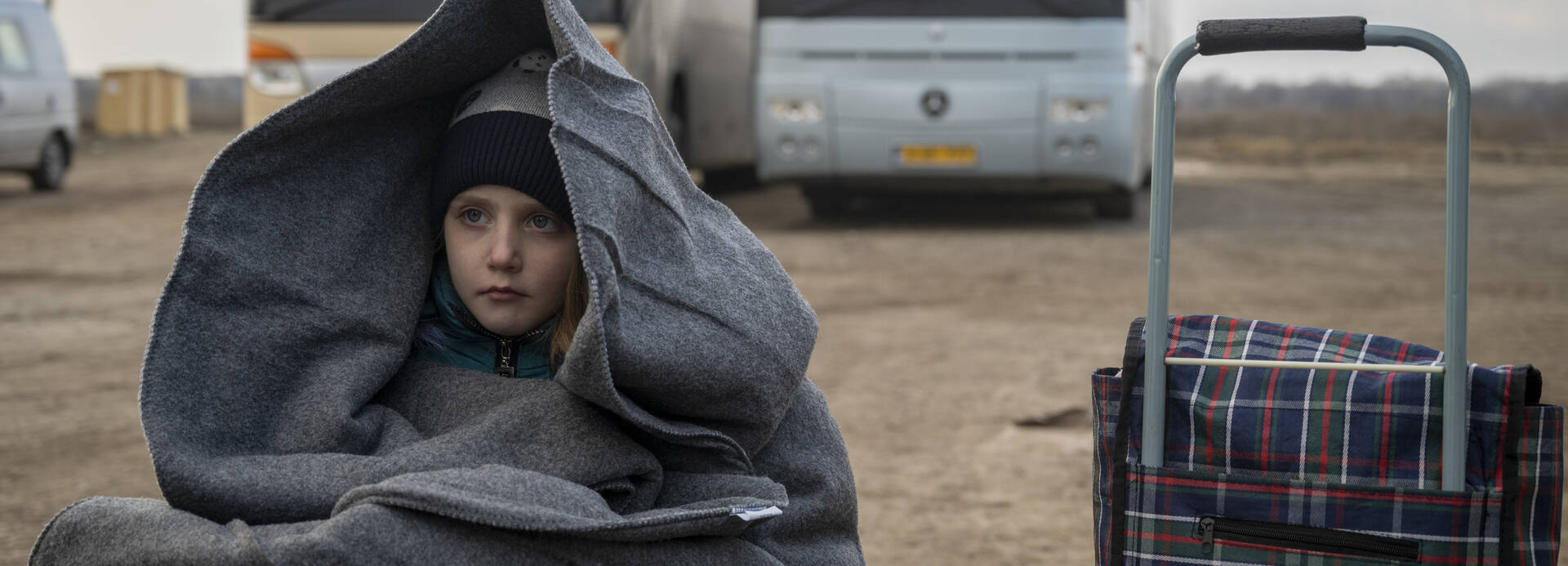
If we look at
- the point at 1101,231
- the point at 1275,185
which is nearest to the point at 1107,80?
the point at 1101,231

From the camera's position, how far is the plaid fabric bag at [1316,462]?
5.69 feet

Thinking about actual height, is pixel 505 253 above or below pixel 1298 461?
above

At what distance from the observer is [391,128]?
6.39 feet

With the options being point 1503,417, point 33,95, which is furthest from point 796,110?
point 1503,417

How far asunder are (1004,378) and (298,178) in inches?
162

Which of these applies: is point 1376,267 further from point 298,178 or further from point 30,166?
point 30,166

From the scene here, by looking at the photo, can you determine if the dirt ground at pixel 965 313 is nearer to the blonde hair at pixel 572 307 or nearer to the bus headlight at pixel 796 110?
the bus headlight at pixel 796 110

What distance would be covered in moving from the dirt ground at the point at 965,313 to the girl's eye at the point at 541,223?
1.93 metres

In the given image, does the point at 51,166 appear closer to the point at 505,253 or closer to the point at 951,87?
the point at 951,87

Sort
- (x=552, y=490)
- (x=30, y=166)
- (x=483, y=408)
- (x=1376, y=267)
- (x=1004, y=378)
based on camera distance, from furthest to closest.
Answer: (x=30, y=166), (x=1376, y=267), (x=1004, y=378), (x=483, y=408), (x=552, y=490)

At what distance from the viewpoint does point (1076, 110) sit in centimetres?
1052

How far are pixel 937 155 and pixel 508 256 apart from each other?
9194mm

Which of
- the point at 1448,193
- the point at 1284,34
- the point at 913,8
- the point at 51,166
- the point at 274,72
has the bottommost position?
the point at 51,166

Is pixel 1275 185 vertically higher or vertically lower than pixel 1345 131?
higher
